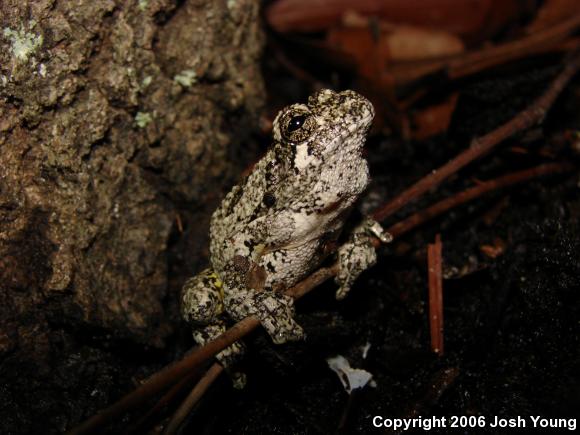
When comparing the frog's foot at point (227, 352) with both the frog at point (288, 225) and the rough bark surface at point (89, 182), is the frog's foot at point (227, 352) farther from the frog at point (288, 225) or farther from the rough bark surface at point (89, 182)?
the rough bark surface at point (89, 182)

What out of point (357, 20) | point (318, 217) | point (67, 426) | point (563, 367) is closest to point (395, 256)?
point (318, 217)

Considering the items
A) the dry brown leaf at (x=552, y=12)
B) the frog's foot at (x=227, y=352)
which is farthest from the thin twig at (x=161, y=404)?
the dry brown leaf at (x=552, y=12)

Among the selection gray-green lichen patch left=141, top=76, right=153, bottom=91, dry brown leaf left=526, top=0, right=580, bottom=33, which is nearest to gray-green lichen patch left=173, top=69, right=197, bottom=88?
gray-green lichen patch left=141, top=76, right=153, bottom=91

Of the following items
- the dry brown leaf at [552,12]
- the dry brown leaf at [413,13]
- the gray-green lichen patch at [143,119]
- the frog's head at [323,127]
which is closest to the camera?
the frog's head at [323,127]

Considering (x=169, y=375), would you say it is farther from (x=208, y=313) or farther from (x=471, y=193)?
(x=471, y=193)

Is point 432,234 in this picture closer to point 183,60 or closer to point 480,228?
point 480,228

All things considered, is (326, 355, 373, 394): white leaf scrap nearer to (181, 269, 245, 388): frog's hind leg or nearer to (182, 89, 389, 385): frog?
(182, 89, 389, 385): frog
